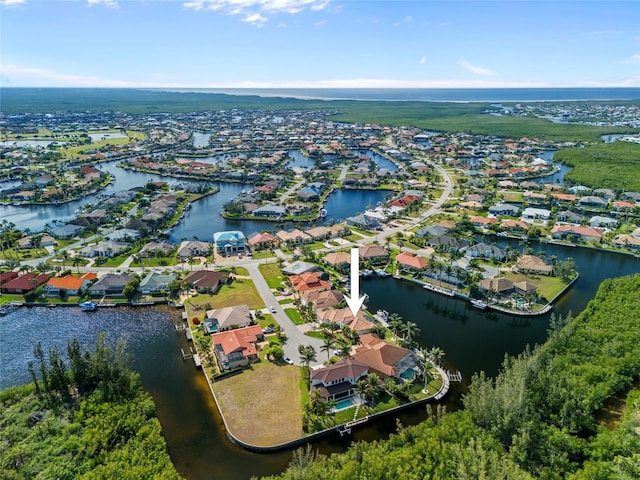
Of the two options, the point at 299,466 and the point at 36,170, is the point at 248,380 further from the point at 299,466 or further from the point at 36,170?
the point at 36,170

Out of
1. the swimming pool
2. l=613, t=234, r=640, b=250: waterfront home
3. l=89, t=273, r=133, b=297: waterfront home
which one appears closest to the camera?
the swimming pool

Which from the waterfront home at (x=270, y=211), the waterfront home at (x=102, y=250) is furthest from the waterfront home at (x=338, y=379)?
the waterfront home at (x=270, y=211)

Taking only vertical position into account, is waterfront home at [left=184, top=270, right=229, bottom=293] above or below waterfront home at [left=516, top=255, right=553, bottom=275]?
below

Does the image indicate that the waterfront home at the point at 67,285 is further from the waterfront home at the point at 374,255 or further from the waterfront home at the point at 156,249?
the waterfront home at the point at 374,255

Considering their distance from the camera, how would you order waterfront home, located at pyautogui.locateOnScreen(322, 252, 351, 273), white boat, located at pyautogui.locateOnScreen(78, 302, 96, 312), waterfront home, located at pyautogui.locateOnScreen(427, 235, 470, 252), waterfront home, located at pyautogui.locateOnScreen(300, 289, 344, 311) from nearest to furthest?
1. waterfront home, located at pyautogui.locateOnScreen(300, 289, 344, 311)
2. white boat, located at pyautogui.locateOnScreen(78, 302, 96, 312)
3. waterfront home, located at pyautogui.locateOnScreen(322, 252, 351, 273)
4. waterfront home, located at pyautogui.locateOnScreen(427, 235, 470, 252)

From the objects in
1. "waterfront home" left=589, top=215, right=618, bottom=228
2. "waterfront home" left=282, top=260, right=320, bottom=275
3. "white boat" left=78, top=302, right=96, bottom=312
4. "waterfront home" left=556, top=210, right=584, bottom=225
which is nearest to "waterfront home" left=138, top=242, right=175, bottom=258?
"white boat" left=78, top=302, right=96, bottom=312

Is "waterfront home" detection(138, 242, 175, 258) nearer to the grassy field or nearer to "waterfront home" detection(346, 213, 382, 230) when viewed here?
"waterfront home" detection(346, 213, 382, 230)
